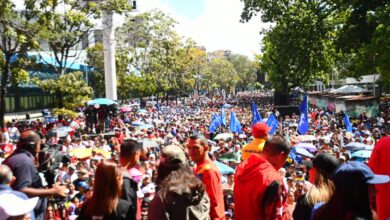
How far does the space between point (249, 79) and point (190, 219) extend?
128827 millimetres

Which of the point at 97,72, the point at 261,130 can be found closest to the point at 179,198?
the point at 261,130

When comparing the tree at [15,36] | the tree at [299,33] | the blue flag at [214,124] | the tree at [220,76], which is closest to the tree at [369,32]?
the tree at [299,33]

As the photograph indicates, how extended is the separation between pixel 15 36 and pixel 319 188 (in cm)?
1770

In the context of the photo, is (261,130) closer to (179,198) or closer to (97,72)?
(179,198)

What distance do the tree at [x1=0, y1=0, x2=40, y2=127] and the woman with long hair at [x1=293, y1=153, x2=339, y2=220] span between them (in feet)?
55.4

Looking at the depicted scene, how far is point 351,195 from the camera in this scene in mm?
2646

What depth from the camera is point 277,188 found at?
345 centimetres

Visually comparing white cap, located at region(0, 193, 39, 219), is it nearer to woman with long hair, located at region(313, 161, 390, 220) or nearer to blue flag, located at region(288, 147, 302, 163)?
woman with long hair, located at region(313, 161, 390, 220)

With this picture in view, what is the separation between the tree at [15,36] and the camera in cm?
1894

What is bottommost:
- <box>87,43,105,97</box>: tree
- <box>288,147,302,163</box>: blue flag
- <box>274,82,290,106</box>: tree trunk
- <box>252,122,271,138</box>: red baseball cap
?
<box>288,147,302,163</box>: blue flag

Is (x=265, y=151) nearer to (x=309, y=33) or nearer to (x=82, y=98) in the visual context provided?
(x=82, y=98)

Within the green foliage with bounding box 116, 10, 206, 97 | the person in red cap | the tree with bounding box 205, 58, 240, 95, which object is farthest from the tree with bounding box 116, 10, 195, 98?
the tree with bounding box 205, 58, 240, 95

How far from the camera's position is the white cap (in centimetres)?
296

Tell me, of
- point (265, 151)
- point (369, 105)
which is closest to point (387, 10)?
point (369, 105)
